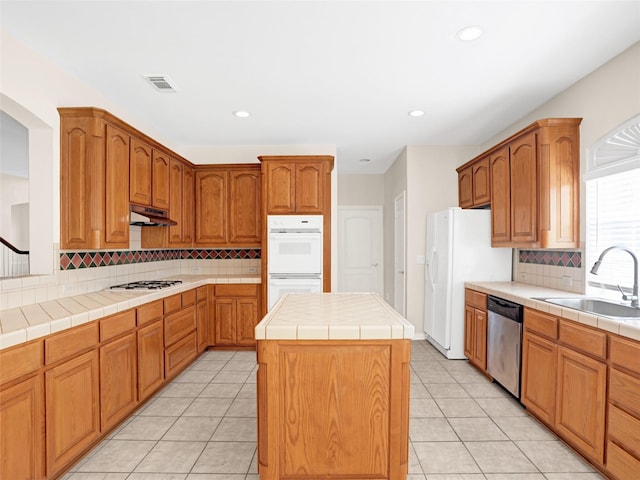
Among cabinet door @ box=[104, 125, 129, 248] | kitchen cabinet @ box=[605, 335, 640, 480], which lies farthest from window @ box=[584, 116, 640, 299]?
cabinet door @ box=[104, 125, 129, 248]

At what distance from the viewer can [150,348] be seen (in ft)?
9.23

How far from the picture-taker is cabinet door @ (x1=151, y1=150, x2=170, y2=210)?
11.3 feet

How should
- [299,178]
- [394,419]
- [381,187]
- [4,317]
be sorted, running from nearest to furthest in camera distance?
1. [394,419]
2. [4,317]
3. [299,178]
4. [381,187]

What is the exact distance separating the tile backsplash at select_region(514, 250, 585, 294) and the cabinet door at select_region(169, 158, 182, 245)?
12.9ft

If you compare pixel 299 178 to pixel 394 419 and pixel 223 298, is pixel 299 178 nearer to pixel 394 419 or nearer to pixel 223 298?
pixel 223 298

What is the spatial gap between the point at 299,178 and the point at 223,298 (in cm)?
176

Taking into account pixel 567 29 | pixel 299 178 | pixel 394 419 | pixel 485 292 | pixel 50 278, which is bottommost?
pixel 394 419

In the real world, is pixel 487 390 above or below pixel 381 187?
below

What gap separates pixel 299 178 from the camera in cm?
407

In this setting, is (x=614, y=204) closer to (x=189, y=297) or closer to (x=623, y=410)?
(x=623, y=410)

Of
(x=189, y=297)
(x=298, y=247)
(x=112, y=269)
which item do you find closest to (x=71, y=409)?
(x=112, y=269)

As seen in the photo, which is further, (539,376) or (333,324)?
(539,376)

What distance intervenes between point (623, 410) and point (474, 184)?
2784 mm

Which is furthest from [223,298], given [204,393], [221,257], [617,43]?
[617,43]
